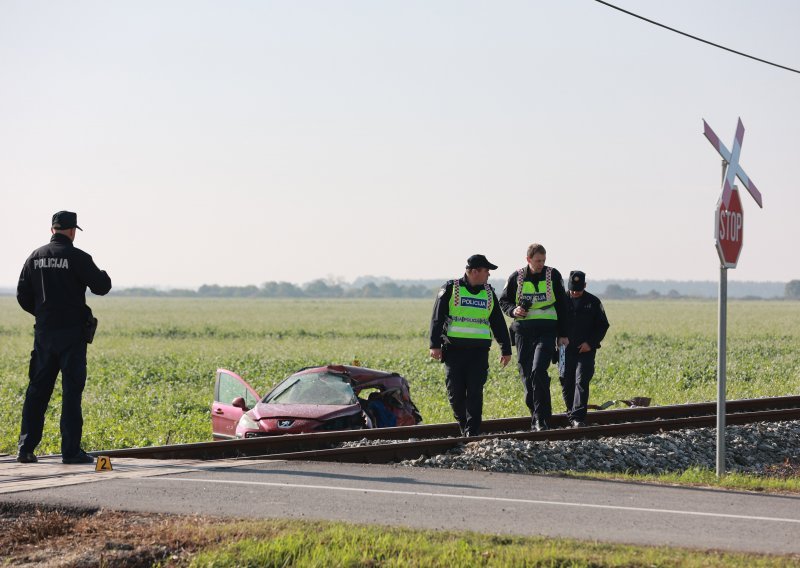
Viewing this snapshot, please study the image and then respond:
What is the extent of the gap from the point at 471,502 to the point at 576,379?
20.6 feet

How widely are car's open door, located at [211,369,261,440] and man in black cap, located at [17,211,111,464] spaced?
3069mm

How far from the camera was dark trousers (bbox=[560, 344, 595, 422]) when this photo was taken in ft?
46.8

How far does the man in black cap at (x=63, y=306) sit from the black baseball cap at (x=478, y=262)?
3.83 metres

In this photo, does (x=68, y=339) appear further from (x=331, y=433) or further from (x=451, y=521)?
(x=451, y=521)

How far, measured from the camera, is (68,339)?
9.91 metres

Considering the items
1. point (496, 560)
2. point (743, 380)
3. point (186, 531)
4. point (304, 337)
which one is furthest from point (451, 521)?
point (304, 337)

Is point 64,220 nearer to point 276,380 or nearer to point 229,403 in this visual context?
point 229,403

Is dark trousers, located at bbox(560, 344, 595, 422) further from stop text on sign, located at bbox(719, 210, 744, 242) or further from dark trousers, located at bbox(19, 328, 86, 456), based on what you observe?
dark trousers, located at bbox(19, 328, 86, 456)

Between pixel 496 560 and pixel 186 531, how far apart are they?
2.01 m

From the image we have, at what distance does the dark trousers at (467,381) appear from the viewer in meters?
12.0

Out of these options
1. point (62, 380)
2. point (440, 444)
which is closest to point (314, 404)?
point (440, 444)

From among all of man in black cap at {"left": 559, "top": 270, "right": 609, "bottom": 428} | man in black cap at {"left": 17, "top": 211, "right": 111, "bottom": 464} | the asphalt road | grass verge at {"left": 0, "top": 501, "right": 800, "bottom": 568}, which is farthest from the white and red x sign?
man in black cap at {"left": 17, "top": 211, "right": 111, "bottom": 464}

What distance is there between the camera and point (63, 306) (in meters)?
9.94

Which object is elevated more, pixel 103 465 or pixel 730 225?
pixel 730 225
